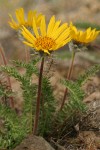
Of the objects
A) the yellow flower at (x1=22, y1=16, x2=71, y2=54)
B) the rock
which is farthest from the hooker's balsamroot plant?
the rock

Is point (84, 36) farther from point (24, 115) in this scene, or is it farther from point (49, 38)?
point (24, 115)

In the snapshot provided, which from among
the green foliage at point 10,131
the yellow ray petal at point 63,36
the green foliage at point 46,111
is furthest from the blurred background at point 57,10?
the yellow ray petal at point 63,36

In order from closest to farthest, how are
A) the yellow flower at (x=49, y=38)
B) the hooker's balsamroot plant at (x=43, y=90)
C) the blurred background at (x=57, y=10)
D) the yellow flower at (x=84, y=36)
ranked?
1. the yellow flower at (x=49, y=38)
2. the hooker's balsamroot plant at (x=43, y=90)
3. the yellow flower at (x=84, y=36)
4. the blurred background at (x=57, y=10)

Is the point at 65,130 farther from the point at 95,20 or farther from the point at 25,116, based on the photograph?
the point at 95,20

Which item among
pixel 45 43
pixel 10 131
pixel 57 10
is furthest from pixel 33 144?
pixel 57 10

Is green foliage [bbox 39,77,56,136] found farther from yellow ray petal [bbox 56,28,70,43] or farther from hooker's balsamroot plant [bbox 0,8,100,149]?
yellow ray petal [bbox 56,28,70,43]

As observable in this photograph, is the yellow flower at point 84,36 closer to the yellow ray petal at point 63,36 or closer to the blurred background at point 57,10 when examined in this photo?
the yellow ray petal at point 63,36
